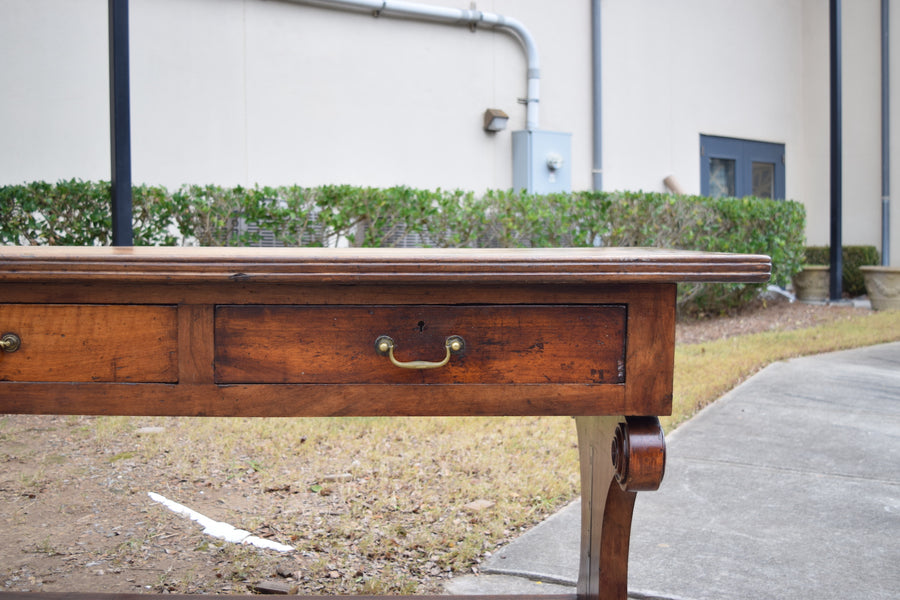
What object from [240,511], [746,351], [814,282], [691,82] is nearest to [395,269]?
[240,511]

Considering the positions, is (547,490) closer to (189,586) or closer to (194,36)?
(189,586)

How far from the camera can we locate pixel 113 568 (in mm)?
2328

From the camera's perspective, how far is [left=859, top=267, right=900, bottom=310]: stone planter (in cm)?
793

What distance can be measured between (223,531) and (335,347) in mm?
1607

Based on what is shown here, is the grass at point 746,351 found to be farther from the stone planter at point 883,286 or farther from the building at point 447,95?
the building at point 447,95

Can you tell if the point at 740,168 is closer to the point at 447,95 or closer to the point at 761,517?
the point at 447,95

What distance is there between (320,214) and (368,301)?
13.6 ft

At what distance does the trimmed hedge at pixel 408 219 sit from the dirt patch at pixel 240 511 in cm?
137

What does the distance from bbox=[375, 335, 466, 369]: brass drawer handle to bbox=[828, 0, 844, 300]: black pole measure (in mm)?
8286

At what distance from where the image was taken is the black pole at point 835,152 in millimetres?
8430

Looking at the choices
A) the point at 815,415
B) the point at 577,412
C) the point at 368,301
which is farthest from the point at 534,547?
the point at 815,415

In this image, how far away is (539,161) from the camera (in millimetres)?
7617

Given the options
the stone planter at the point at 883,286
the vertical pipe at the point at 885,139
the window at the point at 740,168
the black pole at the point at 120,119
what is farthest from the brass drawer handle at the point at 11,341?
the vertical pipe at the point at 885,139

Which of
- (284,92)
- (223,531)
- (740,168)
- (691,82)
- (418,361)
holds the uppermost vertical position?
(691,82)
